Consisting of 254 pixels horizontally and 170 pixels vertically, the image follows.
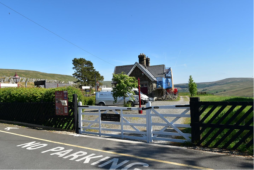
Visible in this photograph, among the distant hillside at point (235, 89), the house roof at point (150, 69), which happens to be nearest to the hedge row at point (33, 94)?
the house roof at point (150, 69)

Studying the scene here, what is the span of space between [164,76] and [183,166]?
1105 inches

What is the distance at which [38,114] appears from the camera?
34.7 feet

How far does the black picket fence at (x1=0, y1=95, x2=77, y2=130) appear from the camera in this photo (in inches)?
356

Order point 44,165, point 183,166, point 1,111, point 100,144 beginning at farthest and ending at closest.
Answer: point 1,111 < point 100,144 < point 44,165 < point 183,166

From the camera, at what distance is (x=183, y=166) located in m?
4.30

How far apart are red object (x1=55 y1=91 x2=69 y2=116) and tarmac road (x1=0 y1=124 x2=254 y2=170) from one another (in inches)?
93.6

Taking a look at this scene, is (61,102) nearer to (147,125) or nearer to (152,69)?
(147,125)

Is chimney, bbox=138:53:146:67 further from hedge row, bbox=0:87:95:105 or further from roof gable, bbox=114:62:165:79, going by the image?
hedge row, bbox=0:87:95:105

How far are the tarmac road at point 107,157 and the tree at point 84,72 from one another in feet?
197

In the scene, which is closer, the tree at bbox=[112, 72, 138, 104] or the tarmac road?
the tarmac road

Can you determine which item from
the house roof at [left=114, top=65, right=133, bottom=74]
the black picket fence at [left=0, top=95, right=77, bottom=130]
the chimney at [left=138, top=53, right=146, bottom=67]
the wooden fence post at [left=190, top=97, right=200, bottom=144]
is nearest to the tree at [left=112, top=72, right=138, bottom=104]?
the black picket fence at [left=0, top=95, right=77, bottom=130]

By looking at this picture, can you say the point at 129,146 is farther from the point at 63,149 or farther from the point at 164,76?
the point at 164,76

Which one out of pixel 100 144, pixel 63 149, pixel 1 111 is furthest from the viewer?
pixel 1 111

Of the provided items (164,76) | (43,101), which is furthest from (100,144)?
(164,76)
